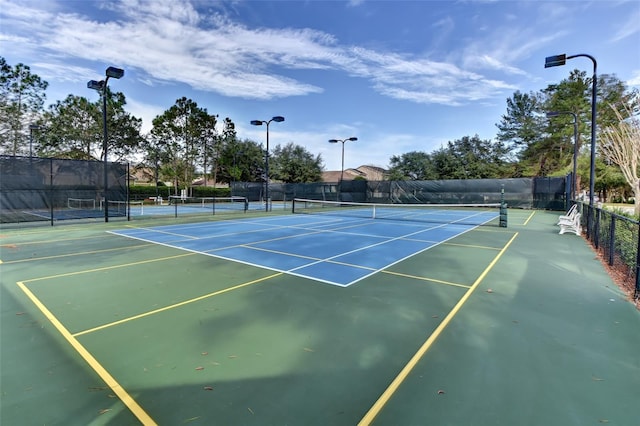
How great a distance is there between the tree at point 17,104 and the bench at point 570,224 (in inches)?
1480

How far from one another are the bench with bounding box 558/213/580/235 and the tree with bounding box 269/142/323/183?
39031 mm

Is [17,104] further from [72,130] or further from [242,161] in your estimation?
[242,161]

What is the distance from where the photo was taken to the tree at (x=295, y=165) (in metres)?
48.8

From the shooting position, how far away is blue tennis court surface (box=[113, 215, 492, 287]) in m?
6.36

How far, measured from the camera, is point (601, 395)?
2438 millimetres

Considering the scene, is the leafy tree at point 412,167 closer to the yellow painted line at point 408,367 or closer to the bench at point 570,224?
the bench at point 570,224

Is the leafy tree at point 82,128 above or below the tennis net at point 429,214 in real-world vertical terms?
above

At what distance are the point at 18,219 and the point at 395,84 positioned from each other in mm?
28974

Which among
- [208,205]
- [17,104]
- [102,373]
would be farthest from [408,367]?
[17,104]

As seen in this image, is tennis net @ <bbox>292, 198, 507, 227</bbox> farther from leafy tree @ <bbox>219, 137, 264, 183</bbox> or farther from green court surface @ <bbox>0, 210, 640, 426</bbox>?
leafy tree @ <bbox>219, 137, 264, 183</bbox>

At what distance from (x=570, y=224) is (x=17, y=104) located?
38.5 m

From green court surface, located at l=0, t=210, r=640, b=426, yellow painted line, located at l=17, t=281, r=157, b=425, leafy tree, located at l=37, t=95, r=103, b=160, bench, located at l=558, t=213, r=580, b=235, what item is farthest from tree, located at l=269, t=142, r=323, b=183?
yellow painted line, located at l=17, t=281, r=157, b=425

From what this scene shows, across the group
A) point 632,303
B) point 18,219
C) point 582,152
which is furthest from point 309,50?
point 582,152

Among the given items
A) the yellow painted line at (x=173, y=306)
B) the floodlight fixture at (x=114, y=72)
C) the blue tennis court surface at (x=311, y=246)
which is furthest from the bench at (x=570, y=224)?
the floodlight fixture at (x=114, y=72)
